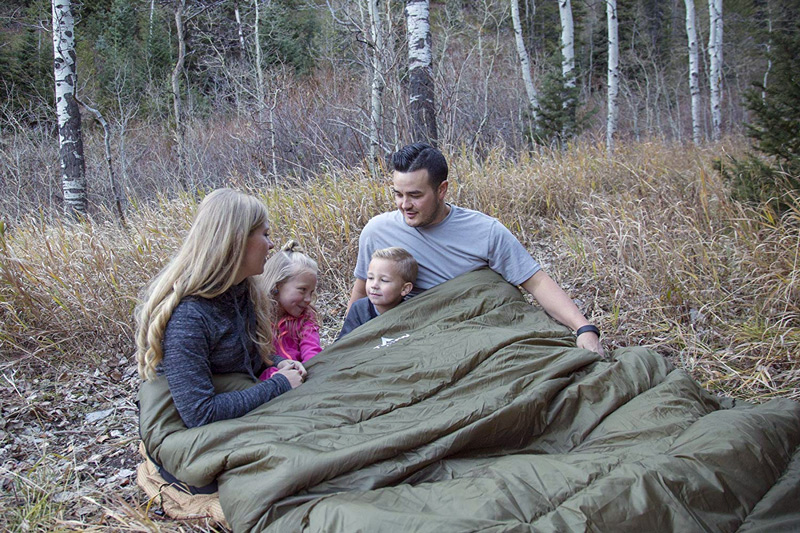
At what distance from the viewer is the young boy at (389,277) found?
2938 millimetres

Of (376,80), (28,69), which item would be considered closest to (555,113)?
(376,80)

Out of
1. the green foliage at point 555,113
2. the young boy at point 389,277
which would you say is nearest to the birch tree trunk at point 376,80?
the green foliage at point 555,113

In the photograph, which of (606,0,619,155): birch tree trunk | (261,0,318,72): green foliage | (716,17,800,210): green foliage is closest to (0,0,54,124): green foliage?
(261,0,318,72): green foliage

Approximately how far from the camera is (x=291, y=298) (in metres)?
2.88

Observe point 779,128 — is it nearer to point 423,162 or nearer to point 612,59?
point 423,162

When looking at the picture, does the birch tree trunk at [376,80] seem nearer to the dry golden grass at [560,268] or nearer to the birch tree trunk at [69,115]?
the dry golden grass at [560,268]

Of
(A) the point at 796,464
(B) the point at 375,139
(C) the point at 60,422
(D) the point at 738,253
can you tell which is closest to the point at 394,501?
(A) the point at 796,464

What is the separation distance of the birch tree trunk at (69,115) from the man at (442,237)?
6495 millimetres

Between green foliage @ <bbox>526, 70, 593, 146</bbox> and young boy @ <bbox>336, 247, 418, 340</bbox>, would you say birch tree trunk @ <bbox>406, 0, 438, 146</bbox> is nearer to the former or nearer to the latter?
young boy @ <bbox>336, 247, 418, 340</bbox>

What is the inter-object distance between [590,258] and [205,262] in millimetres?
3125

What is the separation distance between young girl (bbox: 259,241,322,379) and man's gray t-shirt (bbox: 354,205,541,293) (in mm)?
593

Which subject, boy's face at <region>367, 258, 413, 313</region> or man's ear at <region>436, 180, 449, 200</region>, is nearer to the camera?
boy's face at <region>367, 258, 413, 313</region>

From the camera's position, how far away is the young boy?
294cm

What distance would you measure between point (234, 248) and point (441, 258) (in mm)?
1337
